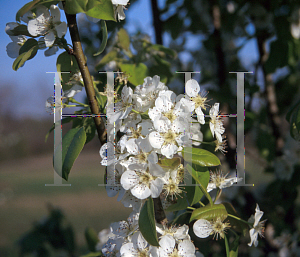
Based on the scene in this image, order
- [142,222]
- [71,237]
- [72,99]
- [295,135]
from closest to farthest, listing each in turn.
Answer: [142,222] → [72,99] → [295,135] → [71,237]

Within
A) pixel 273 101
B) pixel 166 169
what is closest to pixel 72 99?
pixel 166 169

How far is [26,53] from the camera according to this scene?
0.69 m

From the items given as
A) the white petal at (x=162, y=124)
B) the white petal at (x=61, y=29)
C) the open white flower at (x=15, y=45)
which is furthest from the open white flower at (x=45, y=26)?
the white petal at (x=162, y=124)

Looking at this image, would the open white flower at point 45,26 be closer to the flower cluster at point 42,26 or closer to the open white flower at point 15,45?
the flower cluster at point 42,26

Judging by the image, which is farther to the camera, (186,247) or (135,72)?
(135,72)

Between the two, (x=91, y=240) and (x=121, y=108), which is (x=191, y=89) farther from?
(x=91, y=240)

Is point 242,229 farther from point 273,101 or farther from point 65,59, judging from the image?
point 273,101

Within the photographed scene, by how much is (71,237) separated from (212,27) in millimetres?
1566

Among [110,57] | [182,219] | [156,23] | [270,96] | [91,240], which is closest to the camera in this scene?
[182,219]

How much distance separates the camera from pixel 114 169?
29.9 inches

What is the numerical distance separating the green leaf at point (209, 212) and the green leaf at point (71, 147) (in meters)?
0.33

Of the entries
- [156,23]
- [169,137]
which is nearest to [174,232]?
[169,137]

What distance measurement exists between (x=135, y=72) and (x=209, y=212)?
1.85 ft

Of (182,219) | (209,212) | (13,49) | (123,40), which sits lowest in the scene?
(182,219)
